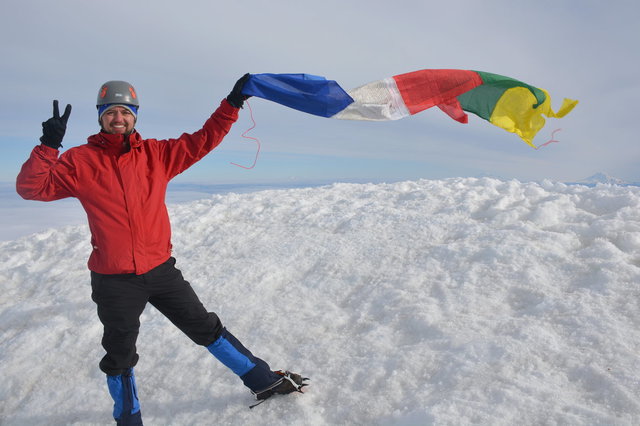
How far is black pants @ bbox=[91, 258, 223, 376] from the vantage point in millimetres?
2896

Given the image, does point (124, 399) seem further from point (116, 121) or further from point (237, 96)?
point (237, 96)

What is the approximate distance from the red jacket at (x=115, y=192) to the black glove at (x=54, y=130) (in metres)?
0.05

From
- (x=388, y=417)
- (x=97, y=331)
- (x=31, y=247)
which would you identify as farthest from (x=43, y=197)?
(x=31, y=247)

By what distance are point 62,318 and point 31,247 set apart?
4.52 meters

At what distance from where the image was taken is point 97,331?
4.74 meters

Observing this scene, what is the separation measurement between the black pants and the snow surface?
766 mm

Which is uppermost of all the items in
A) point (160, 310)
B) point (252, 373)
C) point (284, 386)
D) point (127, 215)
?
point (127, 215)

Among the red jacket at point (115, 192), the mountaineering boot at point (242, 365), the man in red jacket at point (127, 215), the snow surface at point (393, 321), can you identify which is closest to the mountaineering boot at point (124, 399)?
the man in red jacket at point (127, 215)

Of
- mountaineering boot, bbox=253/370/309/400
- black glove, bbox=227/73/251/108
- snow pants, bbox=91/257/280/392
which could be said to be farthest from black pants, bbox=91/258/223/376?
black glove, bbox=227/73/251/108

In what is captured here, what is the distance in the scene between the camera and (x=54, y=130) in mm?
2641

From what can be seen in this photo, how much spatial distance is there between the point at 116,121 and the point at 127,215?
75 centimetres

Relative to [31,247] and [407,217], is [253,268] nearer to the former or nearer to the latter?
[407,217]

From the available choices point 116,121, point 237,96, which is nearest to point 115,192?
point 116,121

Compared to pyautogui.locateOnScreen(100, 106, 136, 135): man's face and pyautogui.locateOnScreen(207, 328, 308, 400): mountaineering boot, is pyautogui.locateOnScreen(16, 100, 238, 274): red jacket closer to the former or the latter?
pyautogui.locateOnScreen(100, 106, 136, 135): man's face
